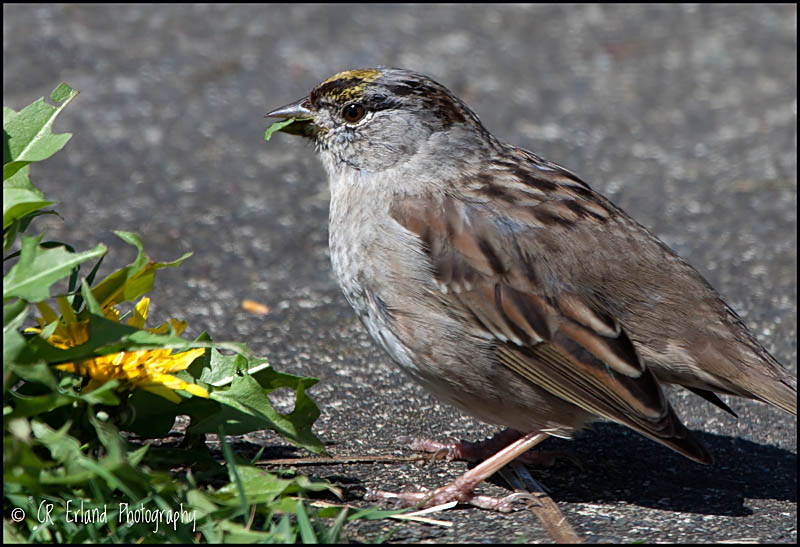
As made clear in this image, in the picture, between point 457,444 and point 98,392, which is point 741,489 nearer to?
point 457,444

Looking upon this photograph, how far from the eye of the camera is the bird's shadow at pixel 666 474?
3.62m

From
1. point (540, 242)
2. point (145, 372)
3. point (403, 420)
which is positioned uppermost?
point (540, 242)

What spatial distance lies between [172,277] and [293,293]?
24.4 inches

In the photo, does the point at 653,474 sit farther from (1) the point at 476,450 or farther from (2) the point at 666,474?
(1) the point at 476,450

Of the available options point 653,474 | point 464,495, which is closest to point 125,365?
point 464,495

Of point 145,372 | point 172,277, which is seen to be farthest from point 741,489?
point 172,277

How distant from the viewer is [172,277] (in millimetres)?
5398

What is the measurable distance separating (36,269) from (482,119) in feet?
15.3

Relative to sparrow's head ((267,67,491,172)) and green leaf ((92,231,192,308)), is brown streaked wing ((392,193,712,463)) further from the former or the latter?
green leaf ((92,231,192,308))

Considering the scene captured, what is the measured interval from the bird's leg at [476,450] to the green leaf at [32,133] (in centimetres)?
163

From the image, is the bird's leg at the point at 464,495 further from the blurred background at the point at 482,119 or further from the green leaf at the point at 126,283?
the green leaf at the point at 126,283

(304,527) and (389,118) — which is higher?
(389,118)

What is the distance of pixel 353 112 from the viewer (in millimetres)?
4258

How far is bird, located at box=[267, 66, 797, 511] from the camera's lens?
3557mm
